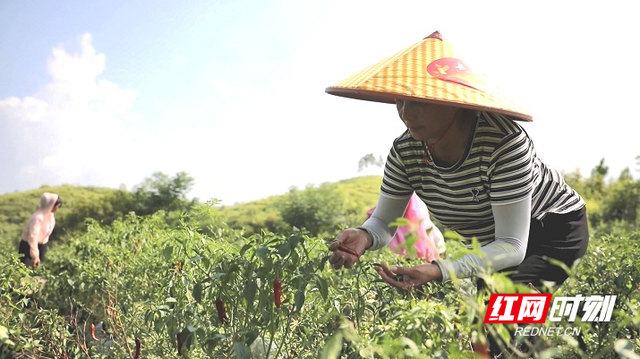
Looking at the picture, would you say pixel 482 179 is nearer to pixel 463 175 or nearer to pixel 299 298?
pixel 463 175

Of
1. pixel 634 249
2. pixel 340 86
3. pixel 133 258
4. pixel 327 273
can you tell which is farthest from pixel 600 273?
pixel 133 258

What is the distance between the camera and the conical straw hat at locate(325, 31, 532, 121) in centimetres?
180

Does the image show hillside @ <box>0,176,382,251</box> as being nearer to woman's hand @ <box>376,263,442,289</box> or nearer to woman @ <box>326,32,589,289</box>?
woman @ <box>326,32,589,289</box>

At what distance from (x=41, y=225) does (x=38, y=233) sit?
15 cm

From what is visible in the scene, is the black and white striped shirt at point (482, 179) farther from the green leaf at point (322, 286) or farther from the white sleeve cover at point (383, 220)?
the green leaf at point (322, 286)

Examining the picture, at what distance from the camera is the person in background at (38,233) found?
6.98 meters

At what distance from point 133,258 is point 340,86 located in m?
2.15

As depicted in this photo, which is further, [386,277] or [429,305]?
[386,277]

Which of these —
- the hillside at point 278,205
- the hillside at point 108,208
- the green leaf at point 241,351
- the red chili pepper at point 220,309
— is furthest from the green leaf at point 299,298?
the hillside at point 108,208

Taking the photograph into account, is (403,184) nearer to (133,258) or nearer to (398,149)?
(398,149)

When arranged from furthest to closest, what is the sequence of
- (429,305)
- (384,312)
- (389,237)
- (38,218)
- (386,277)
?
(38,218)
(389,237)
(384,312)
(386,277)
(429,305)

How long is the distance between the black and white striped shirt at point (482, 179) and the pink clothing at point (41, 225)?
19.0 feet

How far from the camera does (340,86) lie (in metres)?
1.96

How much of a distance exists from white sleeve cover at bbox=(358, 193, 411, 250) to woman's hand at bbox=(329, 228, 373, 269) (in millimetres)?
44
